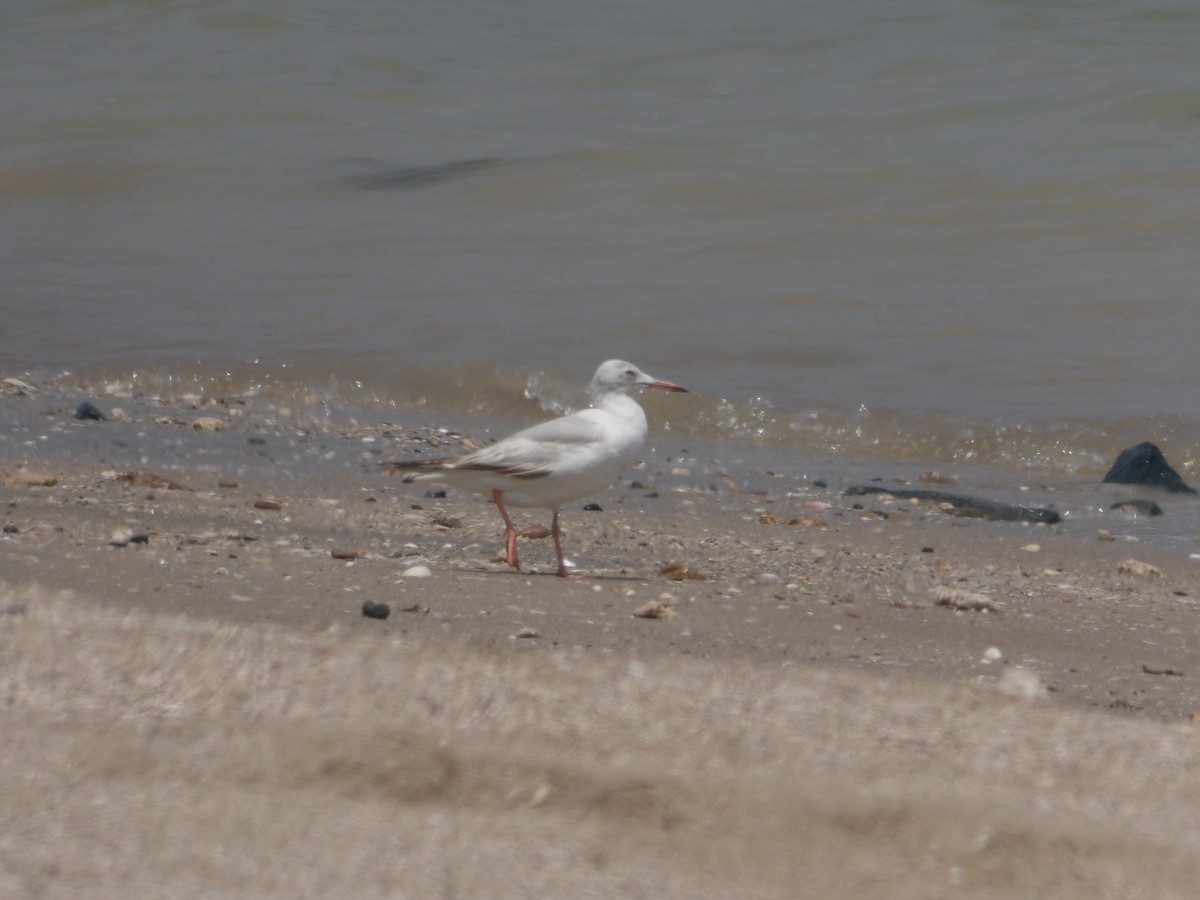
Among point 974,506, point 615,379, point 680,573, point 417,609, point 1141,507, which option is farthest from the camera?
point 1141,507

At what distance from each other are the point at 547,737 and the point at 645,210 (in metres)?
9.88

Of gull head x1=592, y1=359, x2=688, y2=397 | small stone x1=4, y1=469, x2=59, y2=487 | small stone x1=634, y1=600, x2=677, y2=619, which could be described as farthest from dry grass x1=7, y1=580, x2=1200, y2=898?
small stone x1=4, y1=469, x2=59, y2=487

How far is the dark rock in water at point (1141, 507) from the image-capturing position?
677 centimetres

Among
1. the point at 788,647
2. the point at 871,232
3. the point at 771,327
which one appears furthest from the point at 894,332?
the point at 788,647

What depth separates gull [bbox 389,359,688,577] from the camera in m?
4.80

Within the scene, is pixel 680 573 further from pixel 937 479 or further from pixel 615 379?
pixel 937 479

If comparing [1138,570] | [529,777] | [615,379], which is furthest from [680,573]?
[529,777]

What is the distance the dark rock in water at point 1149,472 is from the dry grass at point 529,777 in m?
4.25

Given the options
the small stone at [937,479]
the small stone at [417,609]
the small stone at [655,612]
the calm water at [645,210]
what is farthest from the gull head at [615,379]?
the calm water at [645,210]

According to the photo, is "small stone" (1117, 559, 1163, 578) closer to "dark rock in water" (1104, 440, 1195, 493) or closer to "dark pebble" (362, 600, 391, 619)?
"dark rock in water" (1104, 440, 1195, 493)

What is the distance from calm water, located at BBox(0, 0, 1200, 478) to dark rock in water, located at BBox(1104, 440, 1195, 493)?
2.32 feet

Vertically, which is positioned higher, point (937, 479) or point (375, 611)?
point (375, 611)

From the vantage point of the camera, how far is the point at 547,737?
3041mm

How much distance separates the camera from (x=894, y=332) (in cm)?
980
